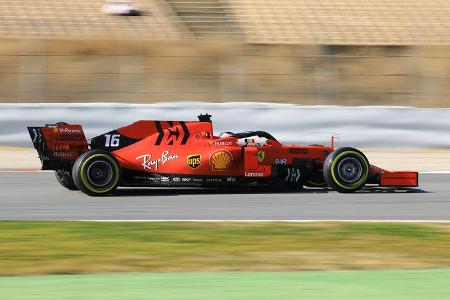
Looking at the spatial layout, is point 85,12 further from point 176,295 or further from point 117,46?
point 176,295

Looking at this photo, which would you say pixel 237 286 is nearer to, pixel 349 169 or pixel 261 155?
pixel 261 155

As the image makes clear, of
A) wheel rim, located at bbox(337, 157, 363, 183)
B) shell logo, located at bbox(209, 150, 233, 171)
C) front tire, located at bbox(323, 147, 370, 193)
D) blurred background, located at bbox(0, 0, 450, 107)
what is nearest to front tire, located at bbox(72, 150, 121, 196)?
shell logo, located at bbox(209, 150, 233, 171)

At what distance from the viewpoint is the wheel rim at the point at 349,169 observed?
12.1 meters

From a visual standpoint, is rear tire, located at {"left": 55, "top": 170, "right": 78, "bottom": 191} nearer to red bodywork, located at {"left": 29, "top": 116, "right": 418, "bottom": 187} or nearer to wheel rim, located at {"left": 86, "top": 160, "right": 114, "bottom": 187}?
red bodywork, located at {"left": 29, "top": 116, "right": 418, "bottom": 187}

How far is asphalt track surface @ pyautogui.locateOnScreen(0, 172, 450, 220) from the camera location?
10133 millimetres

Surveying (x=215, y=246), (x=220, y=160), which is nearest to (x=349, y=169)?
(x=220, y=160)

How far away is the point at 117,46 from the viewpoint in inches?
839

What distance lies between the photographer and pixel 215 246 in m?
8.04

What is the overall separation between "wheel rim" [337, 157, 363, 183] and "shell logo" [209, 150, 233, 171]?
1409mm

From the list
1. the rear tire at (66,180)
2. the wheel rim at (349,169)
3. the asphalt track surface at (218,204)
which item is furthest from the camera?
the rear tire at (66,180)

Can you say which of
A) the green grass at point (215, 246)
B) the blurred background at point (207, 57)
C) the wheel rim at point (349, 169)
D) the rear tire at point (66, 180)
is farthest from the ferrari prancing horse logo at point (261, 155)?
the blurred background at point (207, 57)

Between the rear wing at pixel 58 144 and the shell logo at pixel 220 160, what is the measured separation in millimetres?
1587

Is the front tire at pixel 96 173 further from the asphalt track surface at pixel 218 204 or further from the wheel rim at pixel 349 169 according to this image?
the wheel rim at pixel 349 169

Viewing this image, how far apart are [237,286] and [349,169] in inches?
244
